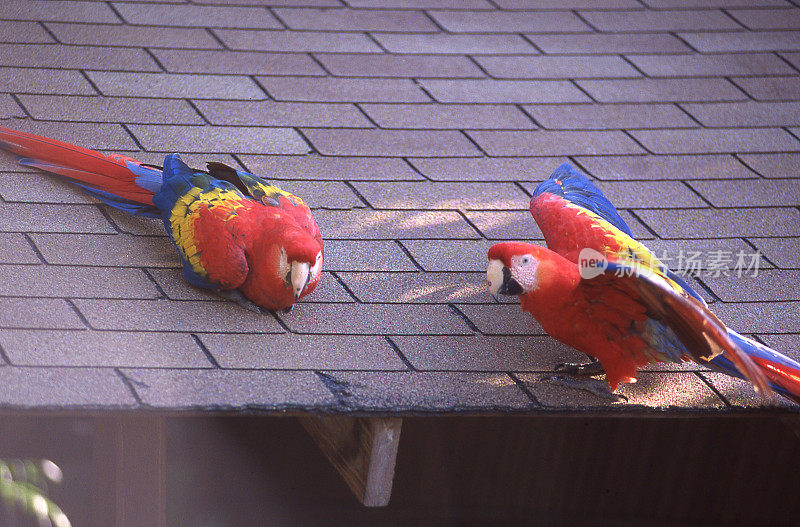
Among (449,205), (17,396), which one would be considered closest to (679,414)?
(449,205)

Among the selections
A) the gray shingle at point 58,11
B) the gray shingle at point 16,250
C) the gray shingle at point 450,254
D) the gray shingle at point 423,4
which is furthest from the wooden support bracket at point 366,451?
the gray shingle at point 423,4

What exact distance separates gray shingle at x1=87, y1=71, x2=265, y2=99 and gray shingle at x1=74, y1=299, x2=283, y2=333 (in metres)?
1.16

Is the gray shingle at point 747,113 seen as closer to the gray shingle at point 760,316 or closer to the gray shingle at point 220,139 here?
the gray shingle at point 760,316

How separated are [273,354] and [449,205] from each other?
0.96 m

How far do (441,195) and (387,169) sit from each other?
0.22m

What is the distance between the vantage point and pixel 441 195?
121 inches

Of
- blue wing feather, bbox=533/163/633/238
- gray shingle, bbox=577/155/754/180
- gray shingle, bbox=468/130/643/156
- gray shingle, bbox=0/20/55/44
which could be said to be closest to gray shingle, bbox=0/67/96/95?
gray shingle, bbox=0/20/55/44

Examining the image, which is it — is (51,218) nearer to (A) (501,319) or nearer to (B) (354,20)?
(A) (501,319)

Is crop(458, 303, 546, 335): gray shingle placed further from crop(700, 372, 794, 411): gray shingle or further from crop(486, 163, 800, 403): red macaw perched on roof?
crop(700, 372, 794, 411): gray shingle

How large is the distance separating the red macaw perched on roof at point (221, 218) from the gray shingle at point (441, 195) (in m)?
0.43

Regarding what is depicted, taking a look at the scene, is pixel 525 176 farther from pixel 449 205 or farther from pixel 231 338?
pixel 231 338

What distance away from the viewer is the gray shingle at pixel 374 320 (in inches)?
97.7

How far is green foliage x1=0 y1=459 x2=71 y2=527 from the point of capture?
8.11ft

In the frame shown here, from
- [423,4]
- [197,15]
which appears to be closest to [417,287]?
[197,15]
